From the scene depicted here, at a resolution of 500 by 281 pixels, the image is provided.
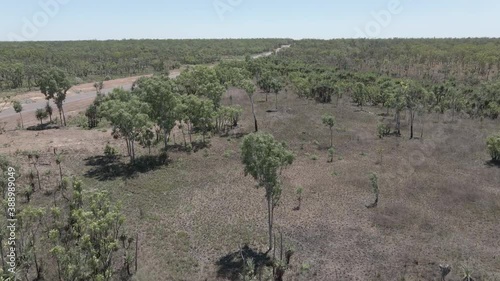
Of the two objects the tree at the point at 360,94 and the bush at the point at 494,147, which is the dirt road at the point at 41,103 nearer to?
the tree at the point at 360,94

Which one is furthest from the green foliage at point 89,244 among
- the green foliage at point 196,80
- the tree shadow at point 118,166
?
the green foliage at point 196,80

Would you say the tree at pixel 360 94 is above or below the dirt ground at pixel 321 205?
above

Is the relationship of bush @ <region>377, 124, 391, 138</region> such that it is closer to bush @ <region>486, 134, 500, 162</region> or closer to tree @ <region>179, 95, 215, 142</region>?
bush @ <region>486, 134, 500, 162</region>

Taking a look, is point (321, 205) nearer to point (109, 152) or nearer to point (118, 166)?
point (118, 166)

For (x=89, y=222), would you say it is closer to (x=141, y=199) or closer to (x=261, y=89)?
(x=141, y=199)

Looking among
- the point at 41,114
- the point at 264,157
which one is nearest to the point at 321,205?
the point at 264,157
